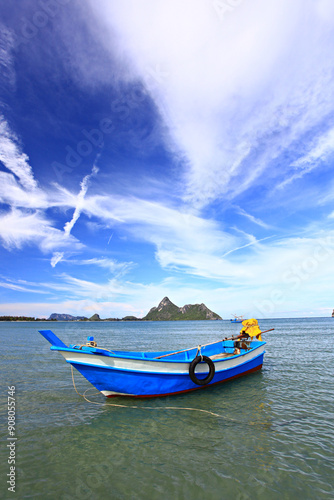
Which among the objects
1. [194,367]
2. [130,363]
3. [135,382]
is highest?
[130,363]

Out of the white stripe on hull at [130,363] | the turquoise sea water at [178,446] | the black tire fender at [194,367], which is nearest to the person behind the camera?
the turquoise sea water at [178,446]

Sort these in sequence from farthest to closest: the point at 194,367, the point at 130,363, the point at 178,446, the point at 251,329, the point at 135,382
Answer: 1. the point at 251,329
2. the point at 194,367
3. the point at 135,382
4. the point at 130,363
5. the point at 178,446

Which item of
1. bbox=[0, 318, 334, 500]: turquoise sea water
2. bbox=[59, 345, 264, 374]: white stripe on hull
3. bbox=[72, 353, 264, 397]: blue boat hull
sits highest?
bbox=[59, 345, 264, 374]: white stripe on hull

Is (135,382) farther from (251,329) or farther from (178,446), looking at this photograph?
(251,329)

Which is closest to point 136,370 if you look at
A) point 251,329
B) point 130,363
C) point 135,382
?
point 130,363

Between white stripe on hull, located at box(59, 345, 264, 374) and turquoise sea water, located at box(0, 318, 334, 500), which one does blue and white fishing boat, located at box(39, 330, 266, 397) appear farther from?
turquoise sea water, located at box(0, 318, 334, 500)

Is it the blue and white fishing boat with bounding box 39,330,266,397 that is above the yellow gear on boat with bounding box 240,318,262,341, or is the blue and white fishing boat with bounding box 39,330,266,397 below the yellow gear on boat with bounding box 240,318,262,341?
below

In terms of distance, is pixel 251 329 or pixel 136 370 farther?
pixel 251 329

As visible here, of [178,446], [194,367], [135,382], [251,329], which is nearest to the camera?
[178,446]

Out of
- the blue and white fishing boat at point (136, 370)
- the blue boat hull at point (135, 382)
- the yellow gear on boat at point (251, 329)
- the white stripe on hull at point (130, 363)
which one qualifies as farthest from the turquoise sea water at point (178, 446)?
the yellow gear on boat at point (251, 329)

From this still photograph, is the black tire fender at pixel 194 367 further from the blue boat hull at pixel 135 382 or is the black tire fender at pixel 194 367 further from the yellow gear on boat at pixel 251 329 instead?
the yellow gear on boat at pixel 251 329

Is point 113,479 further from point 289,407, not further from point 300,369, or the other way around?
point 300,369

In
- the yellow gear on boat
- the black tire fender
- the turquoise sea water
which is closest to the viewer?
the turquoise sea water

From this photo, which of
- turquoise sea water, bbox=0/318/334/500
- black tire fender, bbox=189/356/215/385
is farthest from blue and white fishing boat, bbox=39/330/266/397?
turquoise sea water, bbox=0/318/334/500
